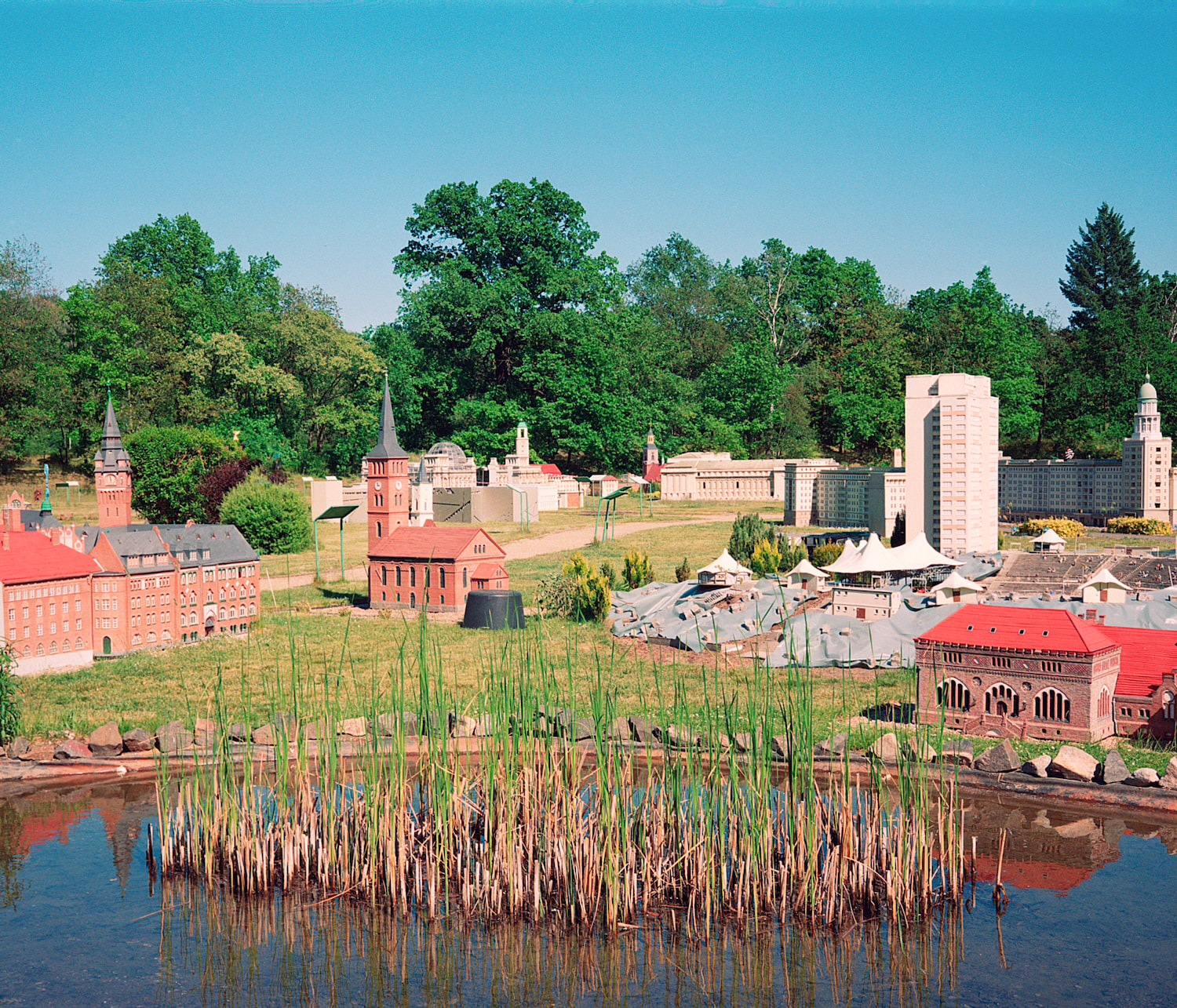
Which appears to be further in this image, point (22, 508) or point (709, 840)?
point (22, 508)

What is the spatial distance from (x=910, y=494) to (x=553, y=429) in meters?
32.1

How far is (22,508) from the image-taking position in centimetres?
3177

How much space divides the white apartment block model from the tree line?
26132 millimetres

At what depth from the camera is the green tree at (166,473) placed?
4694 cm

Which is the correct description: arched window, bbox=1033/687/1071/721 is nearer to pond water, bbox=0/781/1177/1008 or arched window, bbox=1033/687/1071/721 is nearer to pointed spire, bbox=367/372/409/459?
pond water, bbox=0/781/1177/1008

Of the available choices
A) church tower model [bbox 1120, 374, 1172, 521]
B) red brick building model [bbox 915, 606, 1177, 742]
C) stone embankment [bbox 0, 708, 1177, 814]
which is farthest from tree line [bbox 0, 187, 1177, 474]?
red brick building model [bbox 915, 606, 1177, 742]

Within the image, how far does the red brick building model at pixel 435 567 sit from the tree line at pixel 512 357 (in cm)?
2660

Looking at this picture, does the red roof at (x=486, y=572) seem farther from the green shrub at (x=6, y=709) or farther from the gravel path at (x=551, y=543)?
the green shrub at (x=6, y=709)

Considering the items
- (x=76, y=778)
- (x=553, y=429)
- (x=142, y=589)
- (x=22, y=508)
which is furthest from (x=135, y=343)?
(x=76, y=778)

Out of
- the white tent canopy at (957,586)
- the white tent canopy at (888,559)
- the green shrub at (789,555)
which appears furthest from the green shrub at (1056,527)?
the white tent canopy at (957,586)

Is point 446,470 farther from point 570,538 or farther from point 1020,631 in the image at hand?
point 1020,631

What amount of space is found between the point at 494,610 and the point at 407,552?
465cm

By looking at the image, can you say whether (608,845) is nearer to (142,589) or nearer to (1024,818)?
(1024,818)

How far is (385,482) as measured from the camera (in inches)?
1372
